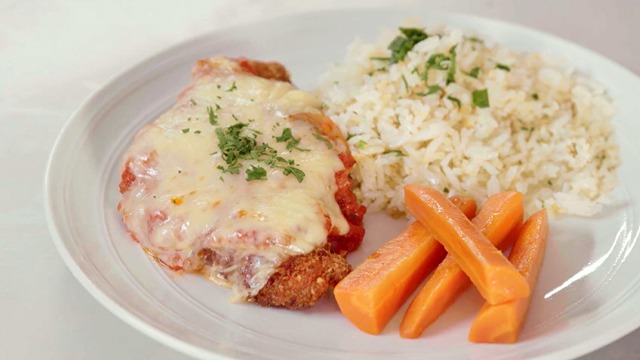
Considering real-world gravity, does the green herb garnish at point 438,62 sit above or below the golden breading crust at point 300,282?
above

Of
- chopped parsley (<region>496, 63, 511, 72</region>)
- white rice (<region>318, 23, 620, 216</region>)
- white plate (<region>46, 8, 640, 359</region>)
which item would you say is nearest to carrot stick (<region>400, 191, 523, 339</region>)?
white plate (<region>46, 8, 640, 359</region>)

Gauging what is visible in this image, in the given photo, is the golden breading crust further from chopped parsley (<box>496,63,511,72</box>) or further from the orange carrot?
chopped parsley (<box>496,63,511,72</box>)

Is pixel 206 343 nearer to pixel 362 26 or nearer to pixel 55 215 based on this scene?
pixel 55 215

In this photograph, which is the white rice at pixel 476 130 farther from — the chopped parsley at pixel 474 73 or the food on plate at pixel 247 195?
the food on plate at pixel 247 195

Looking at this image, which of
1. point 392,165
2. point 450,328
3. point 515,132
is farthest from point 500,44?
point 450,328

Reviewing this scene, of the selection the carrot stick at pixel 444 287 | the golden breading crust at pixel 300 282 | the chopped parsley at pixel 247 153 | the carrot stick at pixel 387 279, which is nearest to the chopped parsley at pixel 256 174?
the chopped parsley at pixel 247 153

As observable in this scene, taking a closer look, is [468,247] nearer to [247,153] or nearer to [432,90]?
[247,153]

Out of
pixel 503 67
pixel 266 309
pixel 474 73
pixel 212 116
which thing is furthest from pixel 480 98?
pixel 266 309

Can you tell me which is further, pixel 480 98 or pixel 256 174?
pixel 480 98
